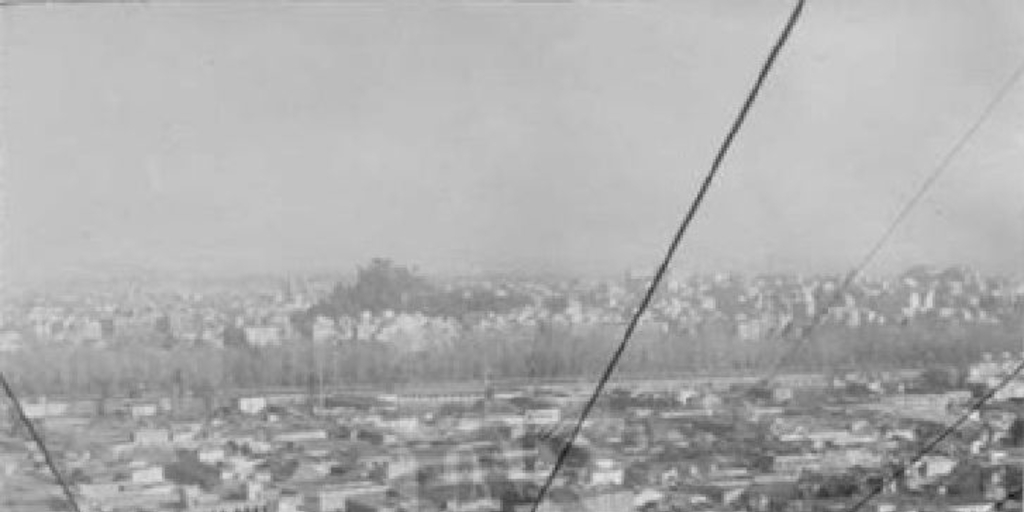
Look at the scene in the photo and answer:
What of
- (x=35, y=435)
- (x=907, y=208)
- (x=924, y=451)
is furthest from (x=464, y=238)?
(x=924, y=451)

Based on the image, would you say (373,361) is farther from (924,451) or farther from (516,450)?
(924,451)

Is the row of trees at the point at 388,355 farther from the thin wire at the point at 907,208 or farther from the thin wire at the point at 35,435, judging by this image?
the thin wire at the point at 907,208

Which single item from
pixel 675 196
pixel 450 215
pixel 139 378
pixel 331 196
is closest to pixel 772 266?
pixel 675 196

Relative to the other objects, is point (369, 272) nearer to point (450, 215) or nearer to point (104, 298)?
point (450, 215)

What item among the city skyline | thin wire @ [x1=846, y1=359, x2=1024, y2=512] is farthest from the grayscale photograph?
thin wire @ [x1=846, y1=359, x2=1024, y2=512]

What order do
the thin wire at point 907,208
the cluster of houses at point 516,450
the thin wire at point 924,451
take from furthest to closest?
the thin wire at point 924,451 → the thin wire at point 907,208 → the cluster of houses at point 516,450

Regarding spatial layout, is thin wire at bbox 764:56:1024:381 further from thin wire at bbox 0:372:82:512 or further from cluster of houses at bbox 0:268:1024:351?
thin wire at bbox 0:372:82:512

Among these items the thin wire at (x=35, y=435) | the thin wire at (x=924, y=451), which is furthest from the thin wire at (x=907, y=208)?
the thin wire at (x=35, y=435)
